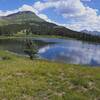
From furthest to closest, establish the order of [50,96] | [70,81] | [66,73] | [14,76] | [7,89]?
[66,73] < [14,76] < [70,81] < [7,89] < [50,96]

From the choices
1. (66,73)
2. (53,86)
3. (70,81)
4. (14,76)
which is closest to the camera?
(53,86)

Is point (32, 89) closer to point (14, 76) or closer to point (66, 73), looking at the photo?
point (14, 76)

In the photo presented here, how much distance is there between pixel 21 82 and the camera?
17.1 meters

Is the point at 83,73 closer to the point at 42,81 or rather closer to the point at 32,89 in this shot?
the point at 42,81

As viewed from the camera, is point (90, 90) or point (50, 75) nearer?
point (90, 90)


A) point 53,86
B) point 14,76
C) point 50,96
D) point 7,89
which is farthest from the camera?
point 14,76

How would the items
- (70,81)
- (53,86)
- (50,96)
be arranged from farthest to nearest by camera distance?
(70,81), (53,86), (50,96)

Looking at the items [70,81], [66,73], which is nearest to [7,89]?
[70,81]

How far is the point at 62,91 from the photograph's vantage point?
50.1ft

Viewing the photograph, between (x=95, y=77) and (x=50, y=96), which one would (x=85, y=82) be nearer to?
(x=95, y=77)

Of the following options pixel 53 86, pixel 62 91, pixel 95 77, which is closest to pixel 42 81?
pixel 53 86

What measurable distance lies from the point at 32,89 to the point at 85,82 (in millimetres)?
3937

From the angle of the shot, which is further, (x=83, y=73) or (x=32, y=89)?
(x=83, y=73)

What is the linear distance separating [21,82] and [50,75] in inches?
127
